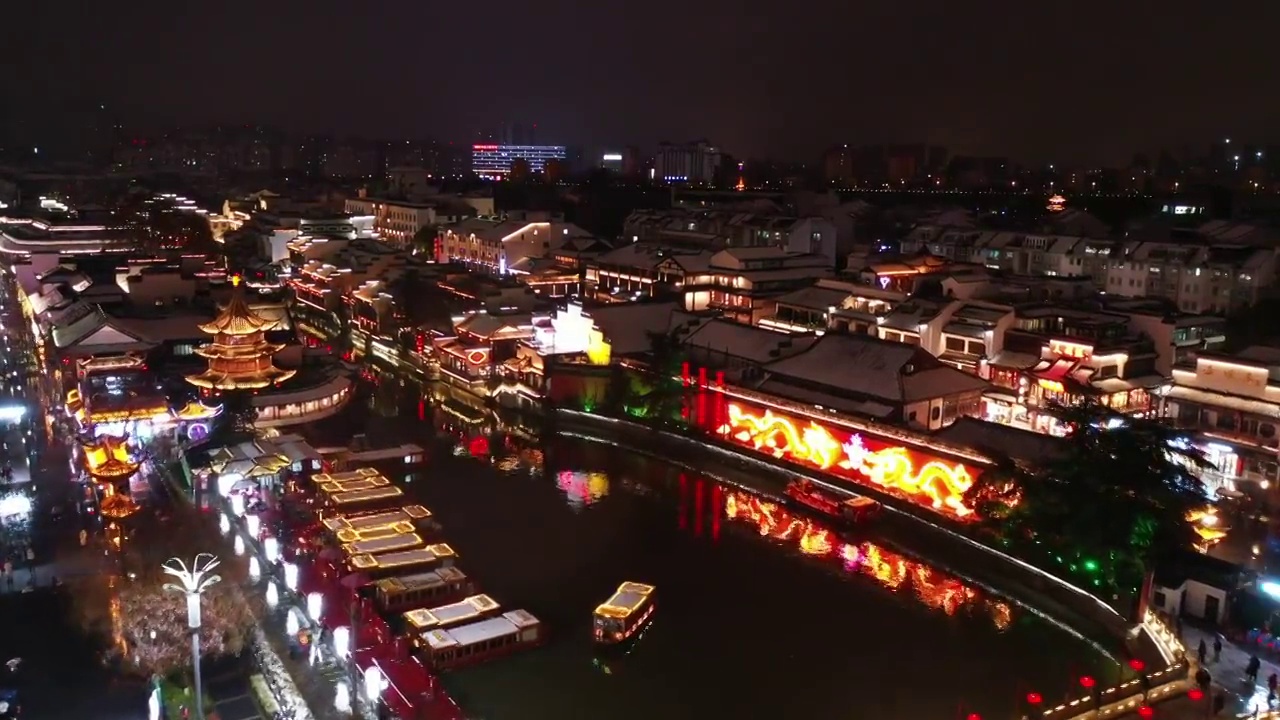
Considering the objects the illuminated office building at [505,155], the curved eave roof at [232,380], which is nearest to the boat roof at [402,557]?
the curved eave roof at [232,380]

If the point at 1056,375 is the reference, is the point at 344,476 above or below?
below

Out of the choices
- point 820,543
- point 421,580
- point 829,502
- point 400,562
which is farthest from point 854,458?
point 400,562

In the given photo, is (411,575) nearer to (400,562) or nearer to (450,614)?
(400,562)

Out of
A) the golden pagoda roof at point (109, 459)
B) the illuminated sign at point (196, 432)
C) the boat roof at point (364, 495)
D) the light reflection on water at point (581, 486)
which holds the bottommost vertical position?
the light reflection on water at point (581, 486)

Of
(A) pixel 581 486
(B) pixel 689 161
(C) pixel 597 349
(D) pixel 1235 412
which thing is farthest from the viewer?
(B) pixel 689 161

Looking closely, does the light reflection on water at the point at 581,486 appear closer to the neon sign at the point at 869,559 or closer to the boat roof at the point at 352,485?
the neon sign at the point at 869,559

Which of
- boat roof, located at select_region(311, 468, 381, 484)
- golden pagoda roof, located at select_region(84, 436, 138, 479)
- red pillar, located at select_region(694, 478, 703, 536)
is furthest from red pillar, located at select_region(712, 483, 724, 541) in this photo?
golden pagoda roof, located at select_region(84, 436, 138, 479)

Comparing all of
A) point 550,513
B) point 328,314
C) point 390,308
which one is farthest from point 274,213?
point 550,513

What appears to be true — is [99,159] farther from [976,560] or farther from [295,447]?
[976,560]
